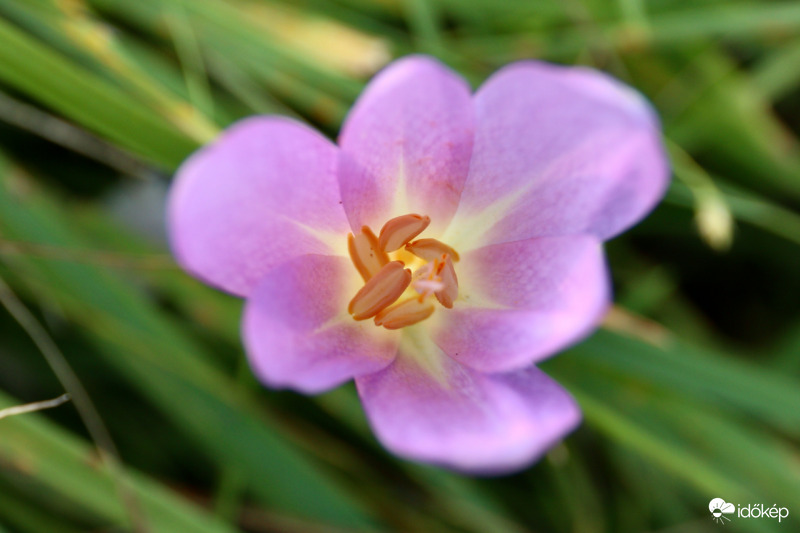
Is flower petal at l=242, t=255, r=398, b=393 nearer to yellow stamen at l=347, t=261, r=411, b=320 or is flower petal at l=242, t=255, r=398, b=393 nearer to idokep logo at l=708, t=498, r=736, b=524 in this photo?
yellow stamen at l=347, t=261, r=411, b=320

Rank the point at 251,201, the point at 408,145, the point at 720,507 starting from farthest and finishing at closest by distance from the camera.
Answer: the point at 720,507 < the point at 408,145 < the point at 251,201

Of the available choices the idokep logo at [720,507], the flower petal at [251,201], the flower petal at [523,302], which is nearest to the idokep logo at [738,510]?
the idokep logo at [720,507]

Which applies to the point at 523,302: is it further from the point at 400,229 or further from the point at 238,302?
the point at 238,302

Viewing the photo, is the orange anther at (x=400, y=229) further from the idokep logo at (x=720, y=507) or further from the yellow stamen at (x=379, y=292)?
the idokep logo at (x=720, y=507)

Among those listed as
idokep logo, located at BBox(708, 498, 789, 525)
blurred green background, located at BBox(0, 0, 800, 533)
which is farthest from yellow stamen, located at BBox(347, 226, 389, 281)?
idokep logo, located at BBox(708, 498, 789, 525)

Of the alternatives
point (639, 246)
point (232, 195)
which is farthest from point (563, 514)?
point (232, 195)

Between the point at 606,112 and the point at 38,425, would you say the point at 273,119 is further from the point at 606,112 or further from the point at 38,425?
the point at 38,425

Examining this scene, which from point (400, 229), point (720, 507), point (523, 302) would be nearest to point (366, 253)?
point (400, 229)

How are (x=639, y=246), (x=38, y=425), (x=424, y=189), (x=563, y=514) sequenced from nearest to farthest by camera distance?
(x=424, y=189) → (x=38, y=425) → (x=563, y=514) → (x=639, y=246)
